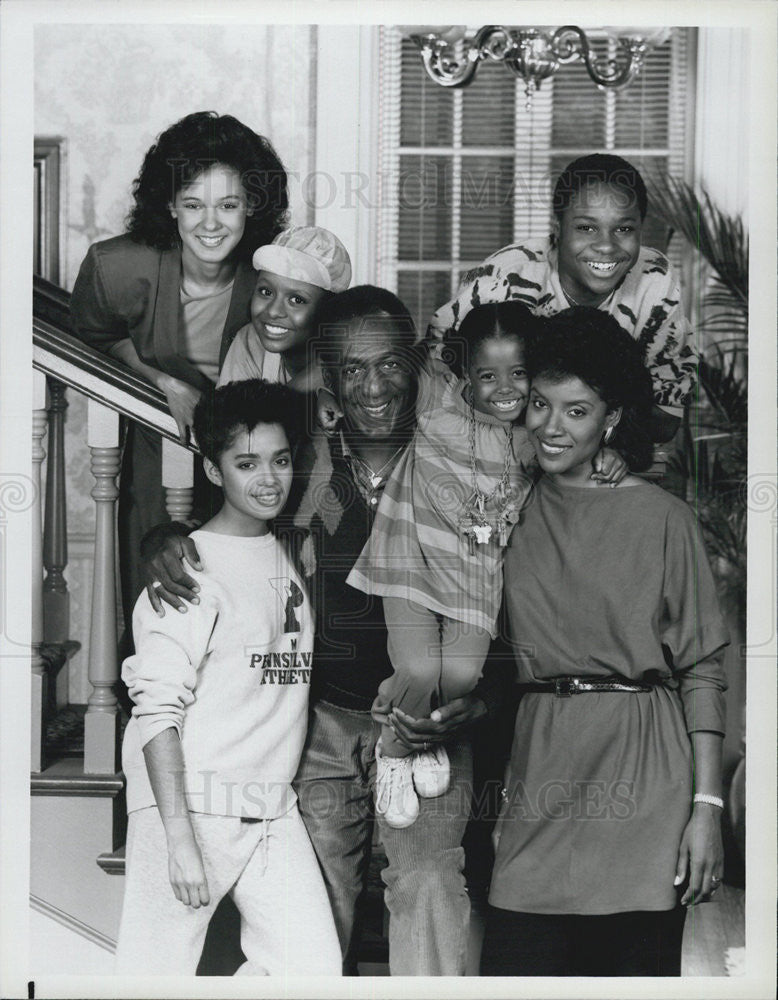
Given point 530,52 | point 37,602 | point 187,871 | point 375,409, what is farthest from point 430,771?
point 530,52

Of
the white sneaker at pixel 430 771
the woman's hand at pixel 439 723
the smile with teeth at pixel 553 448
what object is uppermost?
the smile with teeth at pixel 553 448

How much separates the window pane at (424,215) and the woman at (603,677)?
0.33 m

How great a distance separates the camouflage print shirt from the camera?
2.58 m

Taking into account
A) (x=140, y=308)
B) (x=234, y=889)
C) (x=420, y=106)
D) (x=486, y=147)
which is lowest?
Result: (x=234, y=889)

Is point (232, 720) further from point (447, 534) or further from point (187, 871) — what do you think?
point (447, 534)

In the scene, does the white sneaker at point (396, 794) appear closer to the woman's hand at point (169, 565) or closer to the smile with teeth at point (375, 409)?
the woman's hand at point (169, 565)

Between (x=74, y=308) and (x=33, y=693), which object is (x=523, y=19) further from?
(x=33, y=693)

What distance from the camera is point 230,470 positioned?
258 centimetres

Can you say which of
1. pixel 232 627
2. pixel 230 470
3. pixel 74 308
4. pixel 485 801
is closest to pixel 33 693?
pixel 232 627

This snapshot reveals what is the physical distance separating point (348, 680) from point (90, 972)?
92cm

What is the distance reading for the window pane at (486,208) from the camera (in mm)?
2629

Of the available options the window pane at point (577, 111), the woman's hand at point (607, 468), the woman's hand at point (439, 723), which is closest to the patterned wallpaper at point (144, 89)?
the window pane at point (577, 111)

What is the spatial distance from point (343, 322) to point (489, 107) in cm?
62

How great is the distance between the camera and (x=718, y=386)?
266cm
